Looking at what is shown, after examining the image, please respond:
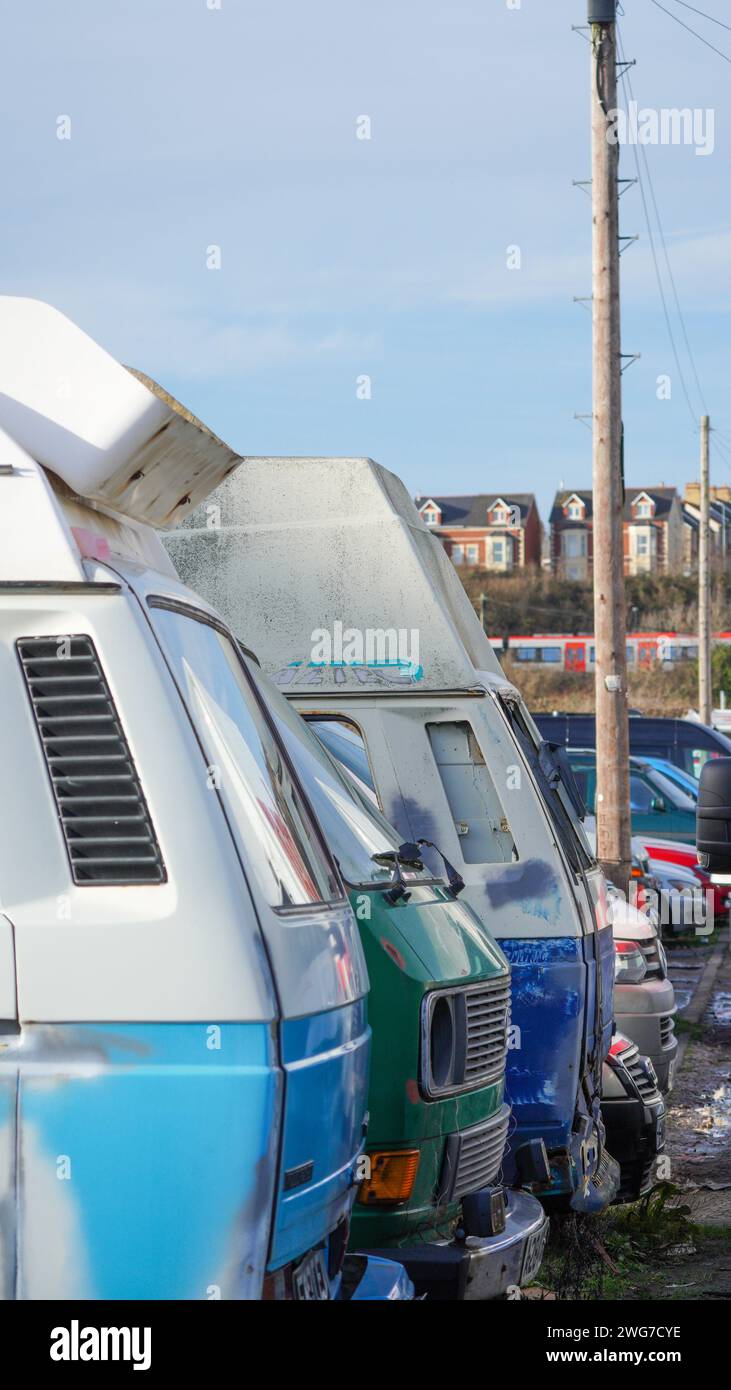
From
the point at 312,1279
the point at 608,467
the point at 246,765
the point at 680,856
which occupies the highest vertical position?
the point at 608,467

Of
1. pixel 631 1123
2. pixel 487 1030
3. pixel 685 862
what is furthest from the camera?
pixel 685 862

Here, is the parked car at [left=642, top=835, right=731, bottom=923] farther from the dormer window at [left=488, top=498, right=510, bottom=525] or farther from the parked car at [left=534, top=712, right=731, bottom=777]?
the dormer window at [left=488, top=498, right=510, bottom=525]

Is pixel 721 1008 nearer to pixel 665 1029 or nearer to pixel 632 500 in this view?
→ pixel 665 1029

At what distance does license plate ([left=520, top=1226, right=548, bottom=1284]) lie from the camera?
Answer: 16.9 ft

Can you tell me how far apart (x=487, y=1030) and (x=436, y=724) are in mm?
2196

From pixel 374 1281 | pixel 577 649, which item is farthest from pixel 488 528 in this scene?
pixel 374 1281

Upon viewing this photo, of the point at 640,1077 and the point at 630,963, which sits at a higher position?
the point at 630,963

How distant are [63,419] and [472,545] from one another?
97.6 m

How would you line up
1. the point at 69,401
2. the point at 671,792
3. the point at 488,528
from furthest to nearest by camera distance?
the point at 488,528
the point at 671,792
the point at 69,401

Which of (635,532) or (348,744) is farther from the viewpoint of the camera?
(635,532)

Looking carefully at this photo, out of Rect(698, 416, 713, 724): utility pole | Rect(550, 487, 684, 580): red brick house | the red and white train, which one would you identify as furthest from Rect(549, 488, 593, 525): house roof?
Rect(698, 416, 713, 724): utility pole

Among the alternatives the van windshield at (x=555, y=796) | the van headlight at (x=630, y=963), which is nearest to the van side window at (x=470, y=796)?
the van windshield at (x=555, y=796)

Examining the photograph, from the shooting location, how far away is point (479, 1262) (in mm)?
4852
